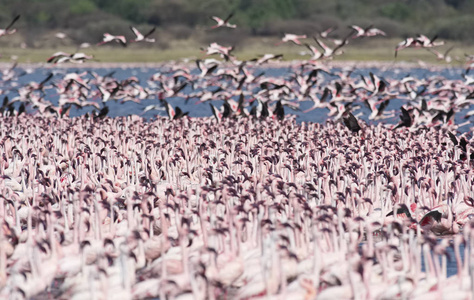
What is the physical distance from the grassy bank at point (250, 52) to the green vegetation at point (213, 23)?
0.43 ft

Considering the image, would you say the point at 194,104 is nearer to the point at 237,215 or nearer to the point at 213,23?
the point at 237,215

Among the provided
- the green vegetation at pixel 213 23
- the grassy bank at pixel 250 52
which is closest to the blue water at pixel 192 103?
the grassy bank at pixel 250 52

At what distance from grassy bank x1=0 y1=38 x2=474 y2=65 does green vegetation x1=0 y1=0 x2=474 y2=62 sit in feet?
0.43

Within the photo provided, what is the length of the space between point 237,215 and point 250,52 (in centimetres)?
9159

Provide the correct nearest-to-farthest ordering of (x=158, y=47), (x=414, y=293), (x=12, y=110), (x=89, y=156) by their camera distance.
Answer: (x=414, y=293) → (x=89, y=156) → (x=12, y=110) → (x=158, y=47)

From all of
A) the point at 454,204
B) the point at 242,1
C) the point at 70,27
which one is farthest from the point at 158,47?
the point at 454,204

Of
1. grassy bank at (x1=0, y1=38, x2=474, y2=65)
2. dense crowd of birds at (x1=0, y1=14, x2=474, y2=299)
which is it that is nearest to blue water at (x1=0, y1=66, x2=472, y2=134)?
grassy bank at (x1=0, y1=38, x2=474, y2=65)

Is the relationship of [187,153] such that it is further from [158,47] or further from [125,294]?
[158,47]

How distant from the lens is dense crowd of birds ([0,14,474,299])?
12117 mm

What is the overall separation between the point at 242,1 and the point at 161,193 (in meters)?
108

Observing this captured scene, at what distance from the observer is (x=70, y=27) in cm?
11281

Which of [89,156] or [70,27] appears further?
[70,27]

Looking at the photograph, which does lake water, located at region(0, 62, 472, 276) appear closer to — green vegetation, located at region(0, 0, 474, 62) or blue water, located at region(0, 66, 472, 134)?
blue water, located at region(0, 66, 472, 134)

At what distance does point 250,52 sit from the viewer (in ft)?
351
